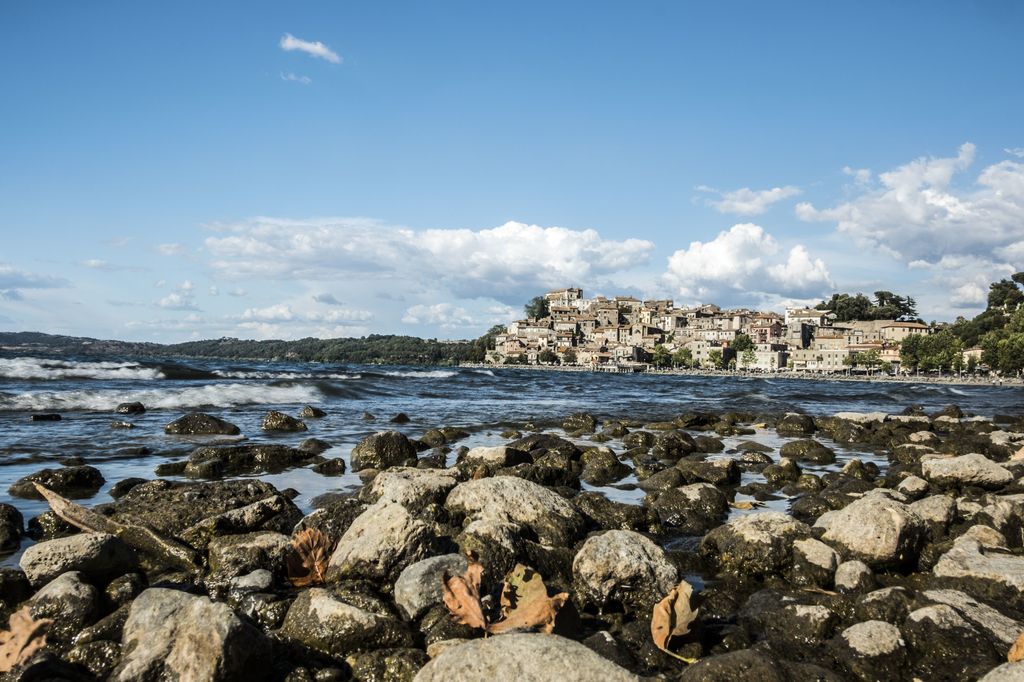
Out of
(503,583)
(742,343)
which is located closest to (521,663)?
(503,583)

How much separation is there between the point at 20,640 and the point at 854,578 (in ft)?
27.9

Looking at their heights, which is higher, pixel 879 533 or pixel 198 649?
pixel 879 533

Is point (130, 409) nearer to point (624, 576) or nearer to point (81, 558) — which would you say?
point (81, 558)

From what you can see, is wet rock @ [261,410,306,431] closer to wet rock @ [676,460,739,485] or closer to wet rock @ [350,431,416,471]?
wet rock @ [350,431,416,471]

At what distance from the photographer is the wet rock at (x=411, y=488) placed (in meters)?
10.3

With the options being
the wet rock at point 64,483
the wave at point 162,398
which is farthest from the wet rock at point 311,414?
the wet rock at point 64,483

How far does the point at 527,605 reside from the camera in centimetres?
644

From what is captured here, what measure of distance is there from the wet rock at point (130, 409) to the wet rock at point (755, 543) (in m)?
25.2

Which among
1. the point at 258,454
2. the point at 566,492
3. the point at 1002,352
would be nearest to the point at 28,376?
the point at 258,454

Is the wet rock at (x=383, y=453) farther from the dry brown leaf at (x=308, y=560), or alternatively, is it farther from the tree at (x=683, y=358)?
the tree at (x=683, y=358)

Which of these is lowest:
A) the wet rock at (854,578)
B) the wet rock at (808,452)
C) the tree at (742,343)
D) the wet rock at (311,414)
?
the wet rock at (311,414)

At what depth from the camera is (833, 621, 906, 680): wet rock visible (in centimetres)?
594

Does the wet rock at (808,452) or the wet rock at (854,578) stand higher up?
the wet rock at (854,578)

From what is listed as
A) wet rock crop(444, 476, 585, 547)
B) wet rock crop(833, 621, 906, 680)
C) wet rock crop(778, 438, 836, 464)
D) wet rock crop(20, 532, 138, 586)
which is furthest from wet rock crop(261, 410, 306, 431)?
wet rock crop(833, 621, 906, 680)
